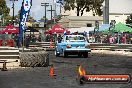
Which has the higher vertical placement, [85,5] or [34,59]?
[85,5]

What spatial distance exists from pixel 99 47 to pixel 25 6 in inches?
623

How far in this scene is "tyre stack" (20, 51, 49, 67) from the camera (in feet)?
71.6

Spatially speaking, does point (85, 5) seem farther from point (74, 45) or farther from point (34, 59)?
point (34, 59)

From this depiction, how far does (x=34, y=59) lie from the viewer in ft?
72.0

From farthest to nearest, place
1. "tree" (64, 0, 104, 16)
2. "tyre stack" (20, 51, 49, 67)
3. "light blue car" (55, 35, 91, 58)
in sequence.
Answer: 1. "tree" (64, 0, 104, 16)
2. "light blue car" (55, 35, 91, 58)
3. "tyre stack" (20, 51, 49, 67)

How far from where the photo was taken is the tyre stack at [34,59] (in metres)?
21.8

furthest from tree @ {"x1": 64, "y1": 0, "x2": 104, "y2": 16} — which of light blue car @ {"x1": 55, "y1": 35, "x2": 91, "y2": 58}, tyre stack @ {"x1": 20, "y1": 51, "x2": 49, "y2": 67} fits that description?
tyre stack @ {"x1": 20, "y1": 51, "x2": 49, "y2": 67}

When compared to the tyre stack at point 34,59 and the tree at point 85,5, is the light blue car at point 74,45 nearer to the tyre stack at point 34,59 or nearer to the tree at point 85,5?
the tyre stack at point 34,59

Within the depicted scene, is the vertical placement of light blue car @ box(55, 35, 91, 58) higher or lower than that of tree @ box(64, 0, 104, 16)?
lower

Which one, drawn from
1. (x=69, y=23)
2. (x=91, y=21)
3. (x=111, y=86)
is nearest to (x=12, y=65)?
(x=111, y=86)

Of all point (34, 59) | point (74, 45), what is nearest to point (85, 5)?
point (74, 45)

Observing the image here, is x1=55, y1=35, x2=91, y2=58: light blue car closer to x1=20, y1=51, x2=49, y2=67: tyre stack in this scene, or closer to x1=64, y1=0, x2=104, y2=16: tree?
x1=20, y1=51, x2=49, y2=67: tyre stack

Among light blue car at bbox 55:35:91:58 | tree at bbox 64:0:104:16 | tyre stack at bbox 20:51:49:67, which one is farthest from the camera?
tree at bbox 64:0:104:16

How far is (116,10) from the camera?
312 ft
